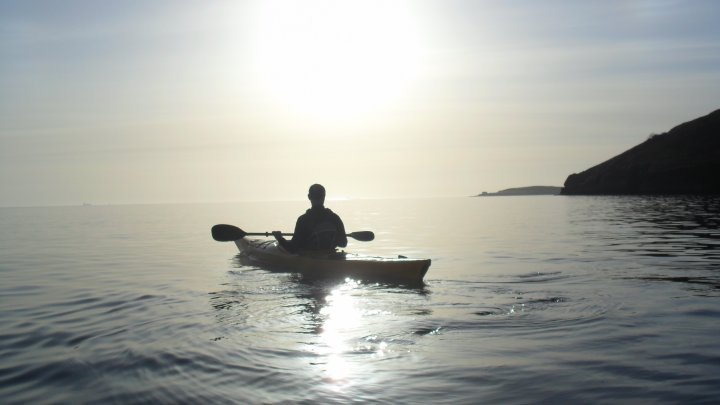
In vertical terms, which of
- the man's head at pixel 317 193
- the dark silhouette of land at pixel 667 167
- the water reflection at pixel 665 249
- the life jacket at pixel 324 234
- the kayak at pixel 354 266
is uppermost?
the dark silhouette of land at pixel 667 167

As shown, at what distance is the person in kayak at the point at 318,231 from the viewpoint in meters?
13.0

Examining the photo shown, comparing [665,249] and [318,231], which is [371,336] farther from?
[665,249]

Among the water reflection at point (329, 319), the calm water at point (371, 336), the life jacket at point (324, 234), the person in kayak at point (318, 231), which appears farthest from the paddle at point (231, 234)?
the water reflection at point (329, 319)

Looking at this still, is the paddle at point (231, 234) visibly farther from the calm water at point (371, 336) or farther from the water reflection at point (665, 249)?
the water reflection at point (665, 249)

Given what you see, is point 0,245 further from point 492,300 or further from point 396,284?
point 492,300

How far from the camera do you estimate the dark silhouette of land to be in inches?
3268

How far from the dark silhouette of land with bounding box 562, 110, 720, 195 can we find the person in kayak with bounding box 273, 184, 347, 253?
81912mm

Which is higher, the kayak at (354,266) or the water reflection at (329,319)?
the kayak at (354,266)

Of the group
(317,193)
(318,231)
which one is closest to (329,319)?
(317,193)

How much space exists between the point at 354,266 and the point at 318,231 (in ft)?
4.23

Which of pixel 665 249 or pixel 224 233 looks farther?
pixel 665 249

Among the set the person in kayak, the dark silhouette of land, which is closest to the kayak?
the person in kayak

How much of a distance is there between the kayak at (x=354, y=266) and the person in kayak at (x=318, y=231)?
243 mm

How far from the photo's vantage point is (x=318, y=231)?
13078mm
